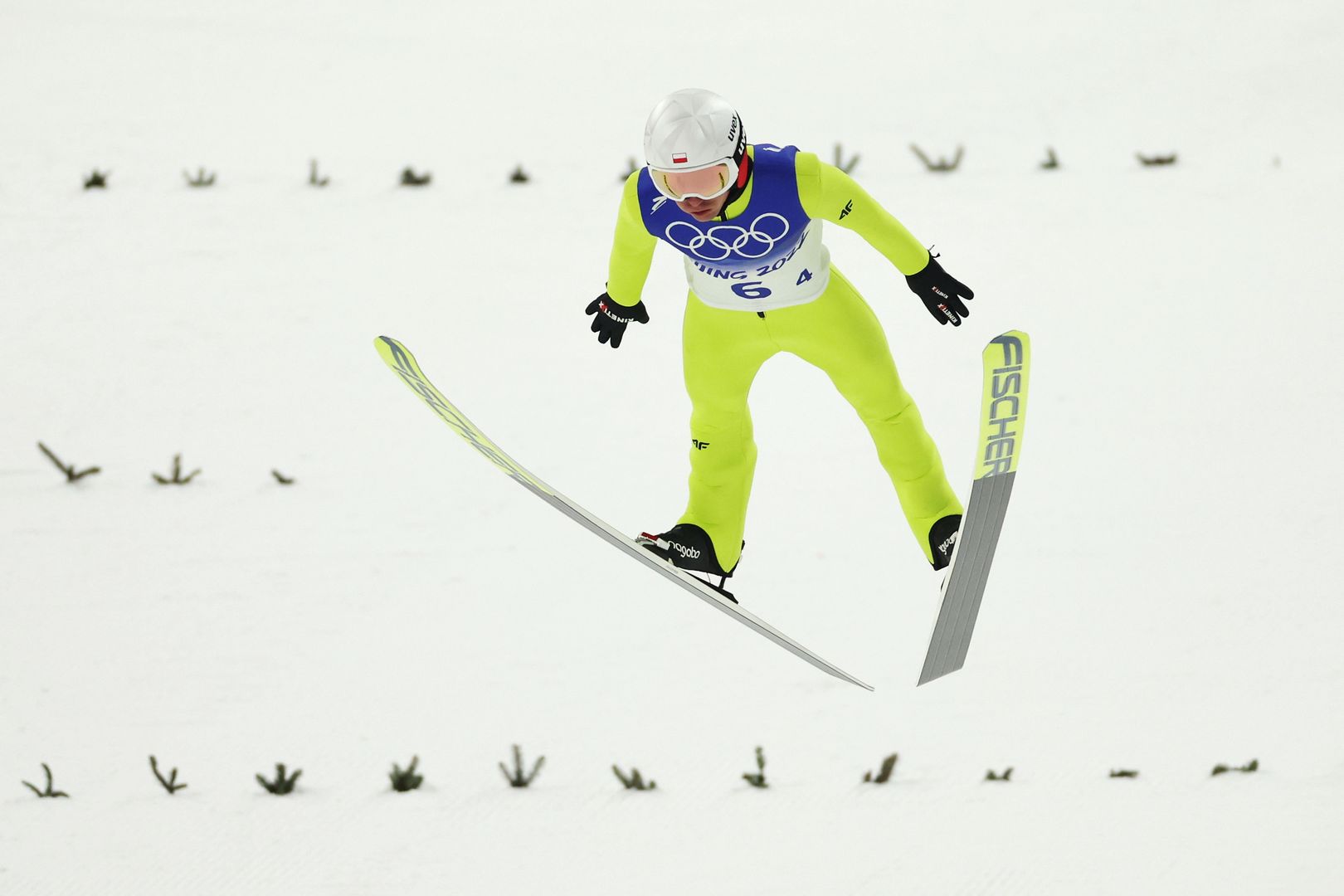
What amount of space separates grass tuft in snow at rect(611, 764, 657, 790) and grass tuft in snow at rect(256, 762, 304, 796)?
798 mm

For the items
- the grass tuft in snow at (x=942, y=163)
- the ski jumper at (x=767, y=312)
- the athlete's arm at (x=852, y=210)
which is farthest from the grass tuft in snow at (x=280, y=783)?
the grass tuft in snow at (x=942, y=163)

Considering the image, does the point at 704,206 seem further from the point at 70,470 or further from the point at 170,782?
the point at 70,470

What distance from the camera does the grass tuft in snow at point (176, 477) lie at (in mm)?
4715

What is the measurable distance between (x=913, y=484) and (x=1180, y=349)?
148 cm

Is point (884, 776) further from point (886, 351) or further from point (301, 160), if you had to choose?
point (301, 160)

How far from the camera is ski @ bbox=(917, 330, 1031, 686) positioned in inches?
133

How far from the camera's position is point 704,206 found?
10.8 ft

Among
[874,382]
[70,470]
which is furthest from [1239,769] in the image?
[70,470]

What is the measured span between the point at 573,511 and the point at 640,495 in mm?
933

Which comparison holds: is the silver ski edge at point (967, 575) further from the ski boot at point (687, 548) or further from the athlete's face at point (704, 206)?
the athlete's face at point (704, 206)

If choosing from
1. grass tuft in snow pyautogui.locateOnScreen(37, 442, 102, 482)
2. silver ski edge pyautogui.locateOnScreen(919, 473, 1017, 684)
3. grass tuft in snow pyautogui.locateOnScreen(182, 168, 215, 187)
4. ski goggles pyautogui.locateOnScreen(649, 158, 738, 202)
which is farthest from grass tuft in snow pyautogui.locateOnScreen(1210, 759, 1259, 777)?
grass tuft in snow pyautogui.locateOnScreen(182, 168, 215, 187)

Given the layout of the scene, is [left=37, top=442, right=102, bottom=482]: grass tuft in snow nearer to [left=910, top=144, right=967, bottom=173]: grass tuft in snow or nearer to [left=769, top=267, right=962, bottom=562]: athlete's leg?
[left=769, top=267, right=962, bottom=562]: athlete's leg

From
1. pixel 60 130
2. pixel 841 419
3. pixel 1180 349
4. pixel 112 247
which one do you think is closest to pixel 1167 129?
pixel 1180 349

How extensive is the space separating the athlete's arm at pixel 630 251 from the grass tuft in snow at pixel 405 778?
51.1 inches
